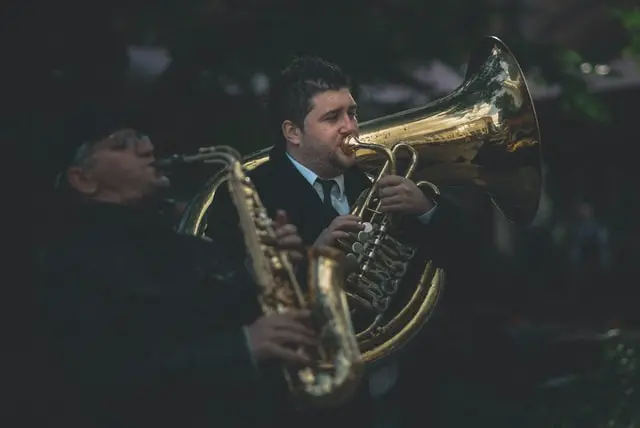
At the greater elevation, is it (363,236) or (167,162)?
(167,162)

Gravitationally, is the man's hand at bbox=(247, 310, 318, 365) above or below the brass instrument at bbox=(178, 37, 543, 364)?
below

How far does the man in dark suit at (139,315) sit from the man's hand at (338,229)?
31 centimetres

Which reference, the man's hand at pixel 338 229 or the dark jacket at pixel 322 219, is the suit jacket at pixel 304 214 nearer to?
the dark jacket at pixel 322 219

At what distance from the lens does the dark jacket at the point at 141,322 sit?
3.34 meters

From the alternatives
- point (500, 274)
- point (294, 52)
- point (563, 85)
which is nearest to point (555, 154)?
point (500, 274)

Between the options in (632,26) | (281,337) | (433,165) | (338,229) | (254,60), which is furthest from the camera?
(632,26)

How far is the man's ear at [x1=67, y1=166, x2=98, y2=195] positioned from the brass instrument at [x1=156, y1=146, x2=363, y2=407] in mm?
364

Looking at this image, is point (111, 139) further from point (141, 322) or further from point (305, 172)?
point (305, 172)

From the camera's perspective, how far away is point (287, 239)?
347cm

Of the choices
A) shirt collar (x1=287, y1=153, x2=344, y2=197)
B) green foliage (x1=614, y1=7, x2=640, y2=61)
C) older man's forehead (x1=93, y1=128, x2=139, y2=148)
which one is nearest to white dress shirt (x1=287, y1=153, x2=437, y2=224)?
shirt collar (x1=287, y1=153, x2=344, y2=197)

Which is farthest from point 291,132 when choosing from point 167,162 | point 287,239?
point 287,239

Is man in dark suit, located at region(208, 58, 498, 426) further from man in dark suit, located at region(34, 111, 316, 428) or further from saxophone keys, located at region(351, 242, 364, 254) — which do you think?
man in dark suit, located at region(34, 111, 316, 428)

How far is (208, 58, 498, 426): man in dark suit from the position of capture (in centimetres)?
406

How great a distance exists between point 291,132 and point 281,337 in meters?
0.97
